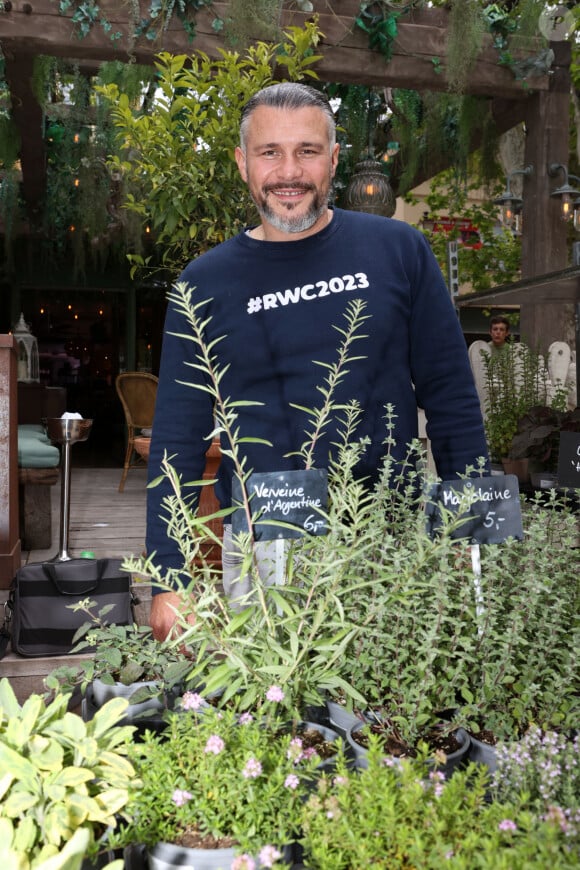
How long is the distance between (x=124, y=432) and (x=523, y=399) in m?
8.23

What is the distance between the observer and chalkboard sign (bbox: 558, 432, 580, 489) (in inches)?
75.4

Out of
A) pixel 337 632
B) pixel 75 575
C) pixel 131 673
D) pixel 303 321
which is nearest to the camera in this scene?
pixel 337 632

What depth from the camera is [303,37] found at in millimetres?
3262

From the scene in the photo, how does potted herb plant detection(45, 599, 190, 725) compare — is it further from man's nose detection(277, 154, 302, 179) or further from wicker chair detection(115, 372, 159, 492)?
wicker chair detection(115, 372, 159, 492)

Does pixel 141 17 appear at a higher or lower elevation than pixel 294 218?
higher

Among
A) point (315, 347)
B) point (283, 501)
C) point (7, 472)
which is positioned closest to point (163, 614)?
point (283, 501)

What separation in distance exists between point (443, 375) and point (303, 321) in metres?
0.33

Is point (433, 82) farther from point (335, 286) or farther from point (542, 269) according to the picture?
point (335, 286)

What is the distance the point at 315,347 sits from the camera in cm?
163

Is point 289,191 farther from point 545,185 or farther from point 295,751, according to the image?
point 545,185

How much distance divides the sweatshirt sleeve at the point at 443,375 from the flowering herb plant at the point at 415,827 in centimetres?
99

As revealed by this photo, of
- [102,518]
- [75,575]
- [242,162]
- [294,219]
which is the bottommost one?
[102,518]

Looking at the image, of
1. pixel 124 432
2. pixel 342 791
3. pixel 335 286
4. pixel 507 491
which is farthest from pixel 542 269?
pixel 124 432

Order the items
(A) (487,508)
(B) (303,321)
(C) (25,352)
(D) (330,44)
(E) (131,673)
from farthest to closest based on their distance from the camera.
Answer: (C) (25,352), (D) (330,44), (B) (303,321), (E) (131,673), (A) (487,508)
